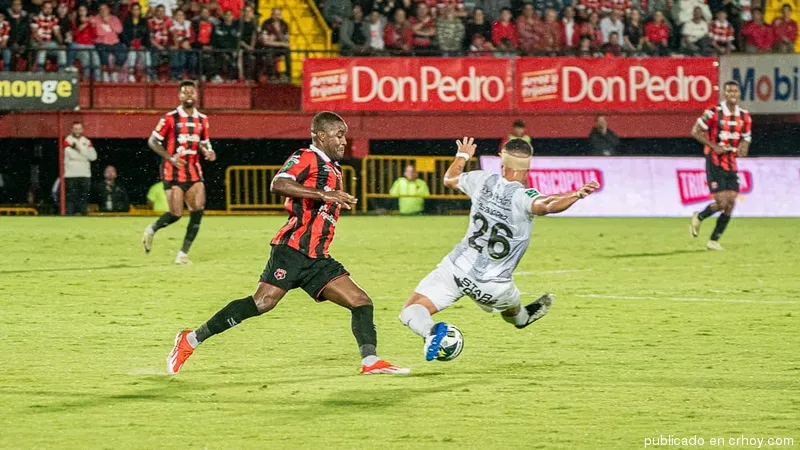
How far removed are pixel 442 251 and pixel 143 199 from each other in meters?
12.3

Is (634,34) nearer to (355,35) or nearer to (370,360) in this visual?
(355,35)

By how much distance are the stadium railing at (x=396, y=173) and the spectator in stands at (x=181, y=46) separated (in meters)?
4.34

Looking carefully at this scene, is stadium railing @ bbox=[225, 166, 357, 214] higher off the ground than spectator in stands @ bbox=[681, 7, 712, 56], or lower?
lower

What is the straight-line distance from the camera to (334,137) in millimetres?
9336

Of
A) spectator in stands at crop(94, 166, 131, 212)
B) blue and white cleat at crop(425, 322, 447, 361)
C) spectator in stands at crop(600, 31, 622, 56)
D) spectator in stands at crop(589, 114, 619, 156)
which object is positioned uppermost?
spectator in stands at crop(600, 31, 622, 56)

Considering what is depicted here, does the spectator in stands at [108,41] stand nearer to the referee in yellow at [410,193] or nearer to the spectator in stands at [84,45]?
the spectator in stands at [84,45]

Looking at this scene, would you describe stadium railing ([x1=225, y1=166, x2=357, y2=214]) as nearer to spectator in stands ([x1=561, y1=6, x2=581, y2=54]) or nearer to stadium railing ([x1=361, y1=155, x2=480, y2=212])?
stadium railing ([x1=361, y1=155, x2=480, y2=212])

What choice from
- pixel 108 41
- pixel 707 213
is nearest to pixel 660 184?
pixel 707 213

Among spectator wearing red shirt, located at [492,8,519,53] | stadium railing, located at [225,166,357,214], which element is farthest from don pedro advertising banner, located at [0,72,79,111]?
spectator wearing red shirt, located at [492,8,519,53]

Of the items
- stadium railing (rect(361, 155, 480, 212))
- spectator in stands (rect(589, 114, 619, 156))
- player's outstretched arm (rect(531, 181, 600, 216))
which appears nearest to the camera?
player's outstretched arm (rect(531, 181, 600, 216))

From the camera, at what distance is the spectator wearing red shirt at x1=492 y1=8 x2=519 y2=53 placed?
3111 cm

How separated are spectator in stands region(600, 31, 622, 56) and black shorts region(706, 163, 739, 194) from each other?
1129cm

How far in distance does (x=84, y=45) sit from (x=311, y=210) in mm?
20810

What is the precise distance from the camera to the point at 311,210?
9.35 meters
